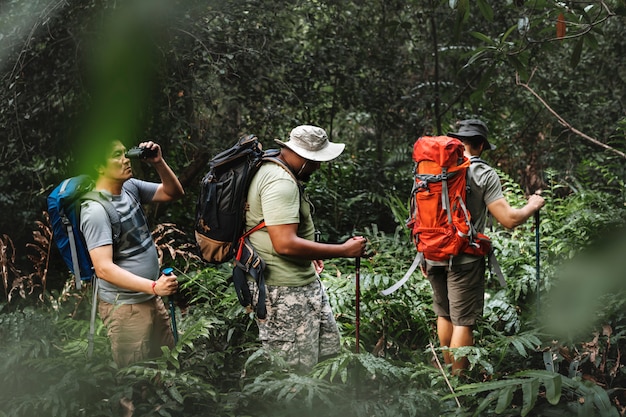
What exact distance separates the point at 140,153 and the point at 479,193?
223cm

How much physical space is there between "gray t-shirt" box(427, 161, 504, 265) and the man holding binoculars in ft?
6.50

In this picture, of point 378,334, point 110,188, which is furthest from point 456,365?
point 110,188

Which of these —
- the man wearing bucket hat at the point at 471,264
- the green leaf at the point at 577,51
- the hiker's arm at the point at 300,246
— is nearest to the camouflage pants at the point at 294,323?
the hiker's arm at the point at 300,246

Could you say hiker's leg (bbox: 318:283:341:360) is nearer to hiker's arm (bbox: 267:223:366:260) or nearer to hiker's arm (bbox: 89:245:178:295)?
hiker's arm (bbox: 267:223:366:260)

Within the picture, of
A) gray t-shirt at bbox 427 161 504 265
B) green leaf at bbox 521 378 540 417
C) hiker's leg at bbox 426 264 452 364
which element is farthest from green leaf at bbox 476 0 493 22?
green leaf at bbox 521 378 540 417

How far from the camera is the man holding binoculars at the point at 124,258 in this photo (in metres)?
3.12

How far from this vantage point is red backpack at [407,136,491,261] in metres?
3.91

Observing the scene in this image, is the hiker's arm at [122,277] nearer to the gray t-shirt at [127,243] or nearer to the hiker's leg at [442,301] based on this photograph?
the gray t-shirt at [127,243]

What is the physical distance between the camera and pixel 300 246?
325 cm

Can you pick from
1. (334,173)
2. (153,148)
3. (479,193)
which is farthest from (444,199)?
(334,173)

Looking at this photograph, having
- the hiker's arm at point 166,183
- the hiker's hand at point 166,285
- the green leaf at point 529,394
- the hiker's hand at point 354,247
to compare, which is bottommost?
the green leaf at point 529,394

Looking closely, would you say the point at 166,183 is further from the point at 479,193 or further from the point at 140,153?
the point at 479,193

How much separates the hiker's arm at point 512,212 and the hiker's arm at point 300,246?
110cm

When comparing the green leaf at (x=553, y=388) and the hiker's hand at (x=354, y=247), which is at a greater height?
the hiker's hand at (x=354, y=247)
